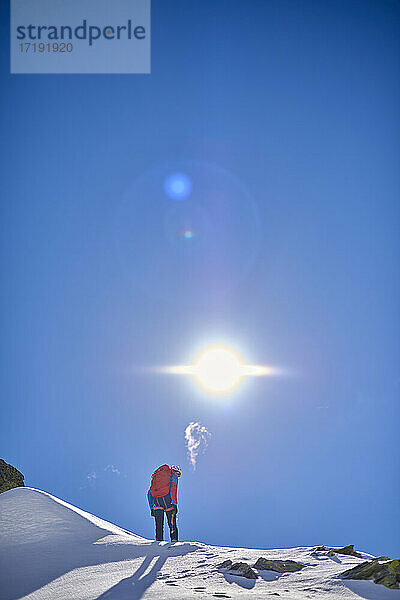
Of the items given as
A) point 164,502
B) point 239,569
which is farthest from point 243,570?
point 164,502

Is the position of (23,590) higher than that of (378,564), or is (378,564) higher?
(378,564)

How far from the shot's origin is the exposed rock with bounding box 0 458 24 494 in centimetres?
1773

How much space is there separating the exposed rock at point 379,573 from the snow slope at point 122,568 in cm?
21

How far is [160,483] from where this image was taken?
40.1ft

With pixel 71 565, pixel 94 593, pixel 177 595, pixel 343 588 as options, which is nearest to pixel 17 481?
pixel 71 565

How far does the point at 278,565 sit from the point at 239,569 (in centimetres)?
89

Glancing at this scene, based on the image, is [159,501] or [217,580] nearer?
[217,580]

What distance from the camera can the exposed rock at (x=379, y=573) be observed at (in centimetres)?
578

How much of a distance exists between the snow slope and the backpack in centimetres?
162

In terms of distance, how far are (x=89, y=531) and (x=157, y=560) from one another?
3784 millimetres

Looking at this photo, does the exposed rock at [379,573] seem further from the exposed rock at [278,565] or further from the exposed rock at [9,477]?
the exposed rock at [9,477]

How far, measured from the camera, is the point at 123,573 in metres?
7.29

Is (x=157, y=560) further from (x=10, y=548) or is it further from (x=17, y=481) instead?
(x=17, y=481)

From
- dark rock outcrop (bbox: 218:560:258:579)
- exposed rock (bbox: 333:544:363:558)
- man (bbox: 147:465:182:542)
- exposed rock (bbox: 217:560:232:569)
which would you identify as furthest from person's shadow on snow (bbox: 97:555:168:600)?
man (bbox: 147:465:182:542)
